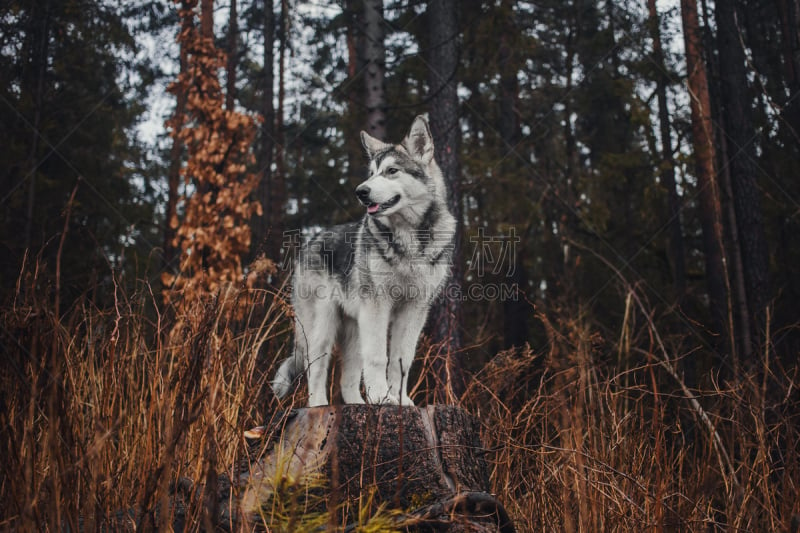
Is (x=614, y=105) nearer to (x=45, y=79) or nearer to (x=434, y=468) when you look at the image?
(x=45, y=79)

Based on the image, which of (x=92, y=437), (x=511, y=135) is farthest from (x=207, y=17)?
(x=92, y=437)

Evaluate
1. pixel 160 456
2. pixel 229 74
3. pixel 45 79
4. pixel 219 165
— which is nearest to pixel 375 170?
pixel 160 456

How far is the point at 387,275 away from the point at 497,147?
9379 millimetres

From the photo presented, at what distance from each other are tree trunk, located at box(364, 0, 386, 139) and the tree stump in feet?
15.3

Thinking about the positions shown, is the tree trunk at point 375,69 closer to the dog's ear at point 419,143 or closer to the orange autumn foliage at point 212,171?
the orange autumn foliage at point 212,171

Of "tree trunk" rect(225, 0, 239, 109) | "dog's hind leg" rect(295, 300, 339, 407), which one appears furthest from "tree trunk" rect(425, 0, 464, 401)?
"tree trunk" rect(225, 0, 239, 109)

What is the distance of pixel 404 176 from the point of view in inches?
132

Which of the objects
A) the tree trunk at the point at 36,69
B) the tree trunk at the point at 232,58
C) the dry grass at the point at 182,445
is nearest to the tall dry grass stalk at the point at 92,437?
the dry grass at the point at 182,445

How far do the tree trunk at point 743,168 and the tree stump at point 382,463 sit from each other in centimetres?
601

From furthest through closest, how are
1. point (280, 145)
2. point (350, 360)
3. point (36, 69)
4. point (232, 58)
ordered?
point (280, 145) < point (232, 58) < point (36, 69) < point (350, 360)

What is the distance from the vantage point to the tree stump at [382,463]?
7.64 feet

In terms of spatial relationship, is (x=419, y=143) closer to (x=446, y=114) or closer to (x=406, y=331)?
(x=406, y=331)

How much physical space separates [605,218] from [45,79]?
989 cm

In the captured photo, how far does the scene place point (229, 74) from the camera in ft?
38.2
